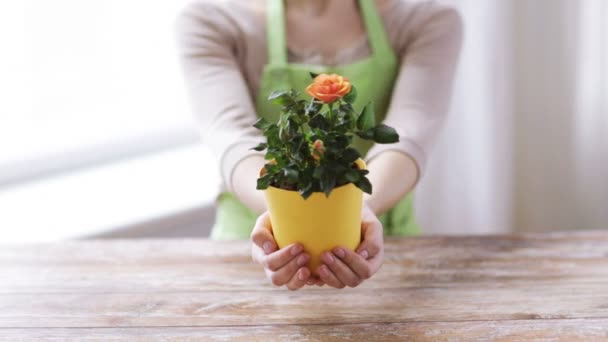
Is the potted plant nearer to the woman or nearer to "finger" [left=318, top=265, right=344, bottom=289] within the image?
"finger" [left=318, top=265, right=344, bottom=289]

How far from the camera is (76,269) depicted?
123cm

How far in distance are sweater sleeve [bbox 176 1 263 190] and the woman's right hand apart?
0.26 metres

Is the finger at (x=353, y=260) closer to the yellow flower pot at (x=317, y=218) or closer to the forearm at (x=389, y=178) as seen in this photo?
the yellow flower pot at (x=317, y=218)

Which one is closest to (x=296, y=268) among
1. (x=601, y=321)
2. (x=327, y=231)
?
(x=327, y=231)

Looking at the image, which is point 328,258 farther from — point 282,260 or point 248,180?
point 248,180

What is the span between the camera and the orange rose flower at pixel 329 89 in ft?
3.03

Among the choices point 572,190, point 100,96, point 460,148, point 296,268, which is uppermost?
point 296,268

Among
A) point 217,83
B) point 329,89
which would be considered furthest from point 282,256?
point 217,83

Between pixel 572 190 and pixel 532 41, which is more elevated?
pixel 532 41

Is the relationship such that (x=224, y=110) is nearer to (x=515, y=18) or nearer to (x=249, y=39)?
(x=249, y=39)

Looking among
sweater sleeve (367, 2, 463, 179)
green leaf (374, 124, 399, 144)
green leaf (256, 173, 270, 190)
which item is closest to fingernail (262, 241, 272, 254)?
green leaf (256, 173, 270, 190)

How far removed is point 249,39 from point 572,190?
1.24 m

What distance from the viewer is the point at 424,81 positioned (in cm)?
145

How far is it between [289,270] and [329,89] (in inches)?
9.8
